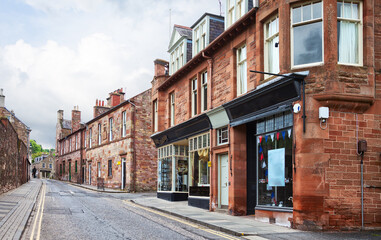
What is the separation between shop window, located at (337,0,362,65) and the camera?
12602 mm

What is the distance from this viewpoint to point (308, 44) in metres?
12.7

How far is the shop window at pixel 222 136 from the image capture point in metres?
17.5

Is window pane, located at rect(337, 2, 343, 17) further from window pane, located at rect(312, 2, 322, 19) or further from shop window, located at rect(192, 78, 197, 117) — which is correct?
shop window, located at rect(192, 78, 197, 117)

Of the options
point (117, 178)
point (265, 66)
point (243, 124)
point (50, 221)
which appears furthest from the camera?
point (117, 178)

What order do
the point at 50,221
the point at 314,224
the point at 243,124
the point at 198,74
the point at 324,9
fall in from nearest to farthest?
the point at 314,224 → the point at 324,9 → the point at 50,221 → the point at 243,124 → the point at 198,74

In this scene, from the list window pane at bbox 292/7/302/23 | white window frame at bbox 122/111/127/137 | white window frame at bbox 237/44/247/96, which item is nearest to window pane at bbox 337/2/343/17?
window pane at bbox 292/7/302/23

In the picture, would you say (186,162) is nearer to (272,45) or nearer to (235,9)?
(235,9)

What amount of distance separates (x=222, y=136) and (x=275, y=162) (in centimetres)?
445

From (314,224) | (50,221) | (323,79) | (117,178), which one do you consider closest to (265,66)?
(323,79)

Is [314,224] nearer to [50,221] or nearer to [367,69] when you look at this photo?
[367,69]

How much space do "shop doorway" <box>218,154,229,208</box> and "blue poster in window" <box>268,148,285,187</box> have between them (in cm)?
369

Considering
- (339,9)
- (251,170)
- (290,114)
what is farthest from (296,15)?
(251,170)

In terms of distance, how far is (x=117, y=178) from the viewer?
3722cm

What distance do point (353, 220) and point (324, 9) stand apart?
6448 mm
